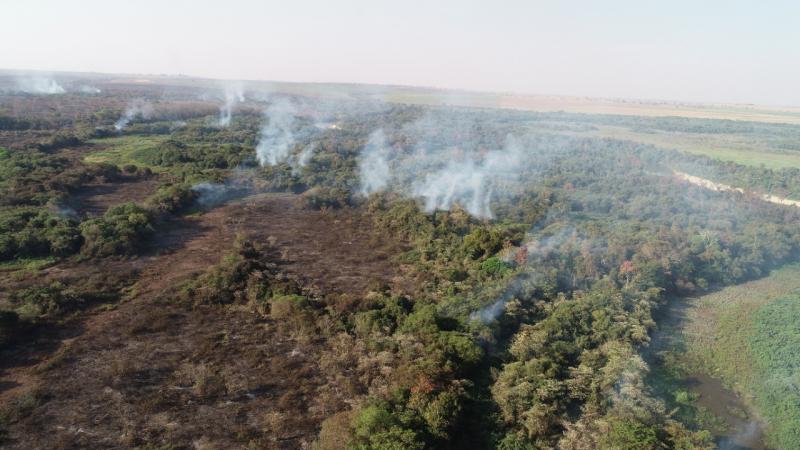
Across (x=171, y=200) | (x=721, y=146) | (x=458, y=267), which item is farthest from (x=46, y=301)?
(x=721, y=146)

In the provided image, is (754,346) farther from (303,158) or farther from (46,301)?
(303,158)

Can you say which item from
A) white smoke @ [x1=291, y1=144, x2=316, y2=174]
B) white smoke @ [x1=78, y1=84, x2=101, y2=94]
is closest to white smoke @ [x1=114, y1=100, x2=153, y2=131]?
white smoke @ [x1=78, y1=84, x2=101, y2=94]

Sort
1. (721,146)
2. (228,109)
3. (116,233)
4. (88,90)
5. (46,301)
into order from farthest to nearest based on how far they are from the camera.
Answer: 1. (88,90)
2. (228,109)
3. (721,146)
4. (116,233)
5. (46,301)

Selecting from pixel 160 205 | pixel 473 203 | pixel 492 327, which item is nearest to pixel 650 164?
pixel 473 203

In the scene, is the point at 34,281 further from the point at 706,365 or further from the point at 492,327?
the point at 706,365

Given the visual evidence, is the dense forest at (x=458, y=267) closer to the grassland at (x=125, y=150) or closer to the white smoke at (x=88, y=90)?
the grassland at (x=125, y=150)

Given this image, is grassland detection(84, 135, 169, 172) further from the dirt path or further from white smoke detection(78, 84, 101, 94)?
white smoke detection(78, 84, 101, 94)
